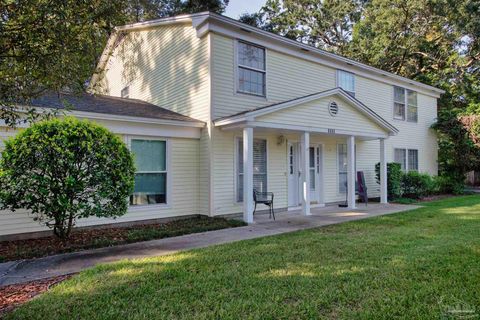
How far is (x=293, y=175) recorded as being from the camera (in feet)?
35.3

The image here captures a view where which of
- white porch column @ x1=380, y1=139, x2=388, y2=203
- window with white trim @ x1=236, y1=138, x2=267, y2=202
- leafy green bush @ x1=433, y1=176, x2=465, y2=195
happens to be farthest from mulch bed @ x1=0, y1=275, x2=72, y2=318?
leafy green bush @ x1=433, y1=176, x2=465, y2=195

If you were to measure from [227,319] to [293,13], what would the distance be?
26.4 meters

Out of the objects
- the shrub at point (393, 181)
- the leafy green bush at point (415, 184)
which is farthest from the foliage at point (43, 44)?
the leafy green bush at point (415, 184)

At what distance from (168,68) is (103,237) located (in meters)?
6.28

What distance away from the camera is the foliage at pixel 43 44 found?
357 centimetres

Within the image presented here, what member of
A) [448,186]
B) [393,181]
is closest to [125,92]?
[393,181]

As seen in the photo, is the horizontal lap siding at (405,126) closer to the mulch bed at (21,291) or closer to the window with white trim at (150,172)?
the window with white trim at (150,172)

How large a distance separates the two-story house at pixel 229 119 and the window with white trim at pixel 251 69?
0.03 m

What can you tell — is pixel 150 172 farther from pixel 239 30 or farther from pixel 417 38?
pixel 417 38

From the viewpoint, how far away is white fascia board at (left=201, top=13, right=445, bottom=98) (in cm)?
903

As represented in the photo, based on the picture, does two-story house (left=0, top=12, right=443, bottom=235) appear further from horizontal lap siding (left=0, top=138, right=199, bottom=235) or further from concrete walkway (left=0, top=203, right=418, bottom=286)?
concrete walkway (left=0, top=203, right=418, bottom=286)

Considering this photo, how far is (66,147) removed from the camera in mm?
5789

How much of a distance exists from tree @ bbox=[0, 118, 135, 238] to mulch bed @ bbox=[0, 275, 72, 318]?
1.63m

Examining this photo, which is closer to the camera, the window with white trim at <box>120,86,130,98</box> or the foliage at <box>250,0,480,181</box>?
the window with white trim at <box>120,86,130,98</box>
